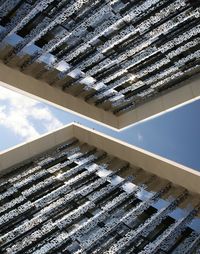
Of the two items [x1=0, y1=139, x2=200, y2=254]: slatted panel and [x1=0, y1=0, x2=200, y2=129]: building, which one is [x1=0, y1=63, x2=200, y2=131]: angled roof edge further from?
[x1=0, y1=139, x2=200, y2=254]: slatted panel

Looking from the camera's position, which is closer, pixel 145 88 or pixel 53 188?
pixel 53 188

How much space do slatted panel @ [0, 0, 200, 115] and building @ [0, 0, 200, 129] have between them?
28mm

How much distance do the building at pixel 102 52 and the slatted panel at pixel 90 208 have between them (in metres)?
2.44

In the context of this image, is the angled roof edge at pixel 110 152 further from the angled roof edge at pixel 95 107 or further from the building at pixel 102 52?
the building at pixel 102 52

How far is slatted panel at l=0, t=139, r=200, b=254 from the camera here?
1409 cm

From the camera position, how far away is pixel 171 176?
57.4ft

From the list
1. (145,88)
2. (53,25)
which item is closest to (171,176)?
(145,88)

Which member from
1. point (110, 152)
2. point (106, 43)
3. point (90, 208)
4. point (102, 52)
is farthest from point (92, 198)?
point (106, 43)

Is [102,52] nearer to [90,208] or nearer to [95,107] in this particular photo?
[95,107]

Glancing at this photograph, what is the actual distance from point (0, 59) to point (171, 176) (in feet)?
23.0

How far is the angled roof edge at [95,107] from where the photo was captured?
16234 millimetres

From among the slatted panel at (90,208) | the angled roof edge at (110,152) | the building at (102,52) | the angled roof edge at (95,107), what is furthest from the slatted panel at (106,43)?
the slatted panel at (90,208)

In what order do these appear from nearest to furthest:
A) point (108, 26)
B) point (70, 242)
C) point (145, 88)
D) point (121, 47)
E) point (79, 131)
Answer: point (70, 242)
point (108, 26)
point (121, 47)
point (145, 88)
point (79, 131)

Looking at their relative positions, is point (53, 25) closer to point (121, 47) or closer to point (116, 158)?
point (121, 47)
